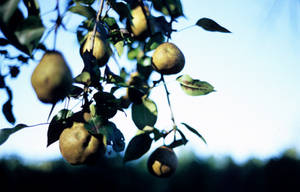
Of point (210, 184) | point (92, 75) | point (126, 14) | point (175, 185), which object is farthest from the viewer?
point (210, 184)

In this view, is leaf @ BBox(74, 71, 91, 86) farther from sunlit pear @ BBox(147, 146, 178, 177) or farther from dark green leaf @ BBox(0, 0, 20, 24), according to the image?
sunlit pear @ BBox(147, 146, 178, 177)

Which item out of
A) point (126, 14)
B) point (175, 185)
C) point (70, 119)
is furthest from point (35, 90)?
point (175, 185)

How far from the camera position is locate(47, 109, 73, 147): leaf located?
1091 mm

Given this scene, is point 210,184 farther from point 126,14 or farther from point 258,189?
point 126,14

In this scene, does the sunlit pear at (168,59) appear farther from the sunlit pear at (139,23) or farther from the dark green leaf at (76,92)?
the dark green leaf at (76,92)

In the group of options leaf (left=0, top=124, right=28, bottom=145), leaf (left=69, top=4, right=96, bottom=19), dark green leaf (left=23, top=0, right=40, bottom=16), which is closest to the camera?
dark green leaf (left=23, top=0, right=40, bottom=16)

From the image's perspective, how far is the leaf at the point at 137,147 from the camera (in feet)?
4.00

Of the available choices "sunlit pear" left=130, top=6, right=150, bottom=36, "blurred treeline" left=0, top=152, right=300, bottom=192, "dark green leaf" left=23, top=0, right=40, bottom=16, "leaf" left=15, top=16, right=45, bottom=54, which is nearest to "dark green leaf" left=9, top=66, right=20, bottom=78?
"dark green leaf" left=23, top=0, right=40, bottom=16

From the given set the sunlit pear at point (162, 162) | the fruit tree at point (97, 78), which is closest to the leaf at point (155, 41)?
the fruit tree at point (97, 78)

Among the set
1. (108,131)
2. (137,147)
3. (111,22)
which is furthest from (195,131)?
(111,22)

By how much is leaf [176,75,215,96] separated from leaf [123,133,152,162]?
280 mm

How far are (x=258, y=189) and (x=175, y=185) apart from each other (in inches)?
128

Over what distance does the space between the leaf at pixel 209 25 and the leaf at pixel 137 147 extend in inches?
21.8

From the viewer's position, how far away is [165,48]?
1188mm
